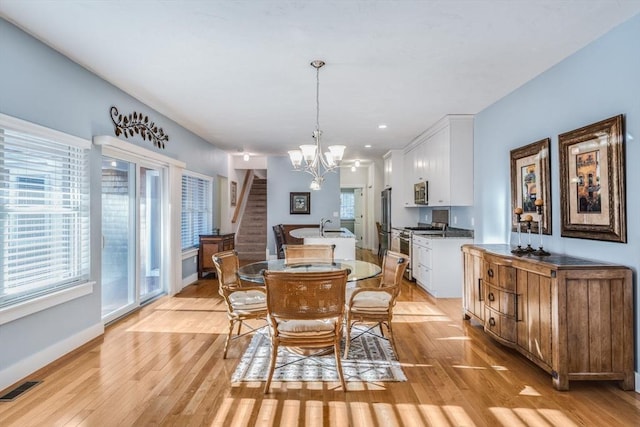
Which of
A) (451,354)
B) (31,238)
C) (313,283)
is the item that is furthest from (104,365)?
(451,354)

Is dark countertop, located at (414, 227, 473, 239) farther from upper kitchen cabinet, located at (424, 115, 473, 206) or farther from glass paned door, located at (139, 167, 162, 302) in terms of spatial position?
glass paned door, located at (139, 167, 162, 302)

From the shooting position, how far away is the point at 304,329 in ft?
8.50

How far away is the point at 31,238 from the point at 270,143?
4.82 m

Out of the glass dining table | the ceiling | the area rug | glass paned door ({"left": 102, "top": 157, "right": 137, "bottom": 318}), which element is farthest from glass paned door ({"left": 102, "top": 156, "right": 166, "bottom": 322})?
the area rug

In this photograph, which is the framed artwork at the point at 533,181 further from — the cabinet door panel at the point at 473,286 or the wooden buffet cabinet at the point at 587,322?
the wooden buffet cabinet at the point at 587,322

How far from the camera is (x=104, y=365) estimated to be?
2.97 metres

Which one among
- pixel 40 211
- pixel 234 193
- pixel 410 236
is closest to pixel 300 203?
pixel 234 193

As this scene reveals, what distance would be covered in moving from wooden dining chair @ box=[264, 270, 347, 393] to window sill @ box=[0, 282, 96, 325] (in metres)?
1.86

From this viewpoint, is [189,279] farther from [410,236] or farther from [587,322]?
[587,322]

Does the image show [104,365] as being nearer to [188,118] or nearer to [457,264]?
[188,118]

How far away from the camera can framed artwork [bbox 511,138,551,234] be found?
3.46 m

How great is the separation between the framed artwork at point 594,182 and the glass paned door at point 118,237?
449 cm

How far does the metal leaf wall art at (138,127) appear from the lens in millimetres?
4020

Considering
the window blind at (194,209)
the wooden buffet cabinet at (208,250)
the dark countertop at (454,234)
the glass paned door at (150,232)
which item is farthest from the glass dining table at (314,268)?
the wooden buffet cabinet at (208,250)
